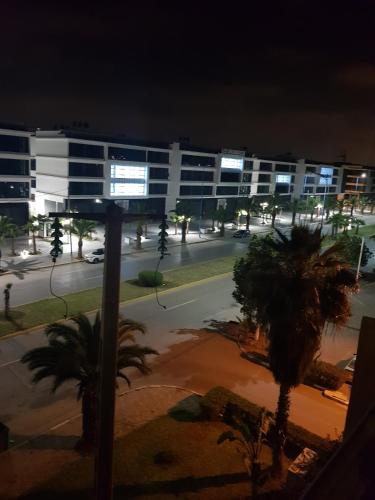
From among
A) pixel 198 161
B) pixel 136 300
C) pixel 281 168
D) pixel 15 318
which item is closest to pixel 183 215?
pixel 198 161

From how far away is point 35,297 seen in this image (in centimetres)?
3406

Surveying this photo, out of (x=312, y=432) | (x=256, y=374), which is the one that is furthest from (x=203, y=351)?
(x=312, y=432)

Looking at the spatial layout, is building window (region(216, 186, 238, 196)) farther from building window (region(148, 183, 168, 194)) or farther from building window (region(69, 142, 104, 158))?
building window (region(69, 142, 104, 158))

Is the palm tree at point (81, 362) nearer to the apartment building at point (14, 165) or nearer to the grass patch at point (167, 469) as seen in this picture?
the grass patch at point (167, 469)

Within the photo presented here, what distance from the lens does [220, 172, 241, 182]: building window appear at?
3538 inches

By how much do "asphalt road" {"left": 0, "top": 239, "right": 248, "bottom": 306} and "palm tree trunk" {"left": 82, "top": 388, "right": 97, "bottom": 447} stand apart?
1890 cm

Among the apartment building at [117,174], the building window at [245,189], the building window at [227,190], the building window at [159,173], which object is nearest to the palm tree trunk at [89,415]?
the apartment building at [117,174]

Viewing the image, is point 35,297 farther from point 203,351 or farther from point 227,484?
point 227,484

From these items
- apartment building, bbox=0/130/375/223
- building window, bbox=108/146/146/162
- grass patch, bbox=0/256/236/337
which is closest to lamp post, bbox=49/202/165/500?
grass patch, bbox=0/256/236/337

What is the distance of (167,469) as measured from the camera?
14.6 meters

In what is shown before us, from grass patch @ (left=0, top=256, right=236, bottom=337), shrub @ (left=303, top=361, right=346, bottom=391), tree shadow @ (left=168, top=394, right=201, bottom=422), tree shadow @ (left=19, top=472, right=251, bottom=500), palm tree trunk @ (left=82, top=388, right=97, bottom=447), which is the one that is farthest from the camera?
grass patch @ (left=0, top=256, right=236, bottom=337)

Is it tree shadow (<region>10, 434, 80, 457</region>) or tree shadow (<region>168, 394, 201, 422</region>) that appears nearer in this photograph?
tree shadow (<region>10, 434, 80, 457</region>)

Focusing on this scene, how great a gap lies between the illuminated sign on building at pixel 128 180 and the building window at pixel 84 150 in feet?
9.89

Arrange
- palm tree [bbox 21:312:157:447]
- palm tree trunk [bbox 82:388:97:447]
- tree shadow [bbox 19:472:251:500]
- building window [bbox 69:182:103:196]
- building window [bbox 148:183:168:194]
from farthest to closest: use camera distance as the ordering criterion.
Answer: building window [bbox 148:183:168:194]
building window [bbox 69:182:103:196]
palm tree trunk [bbox 82:388:97:447]
palm tree [bbox 21:312:157:447]
tree shadow [bbox 19:472:251:500]
